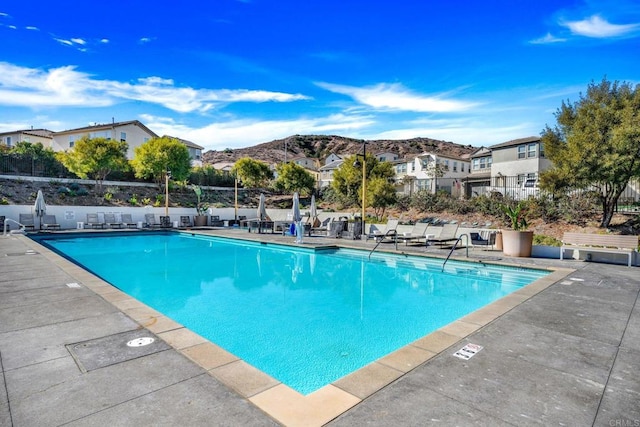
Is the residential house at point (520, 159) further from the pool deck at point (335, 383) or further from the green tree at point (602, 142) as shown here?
the pool deck at point (335, 383)

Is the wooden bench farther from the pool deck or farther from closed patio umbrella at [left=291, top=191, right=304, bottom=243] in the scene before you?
closed patio umbrella at [left=291, top=191, right=304, bottom=243]

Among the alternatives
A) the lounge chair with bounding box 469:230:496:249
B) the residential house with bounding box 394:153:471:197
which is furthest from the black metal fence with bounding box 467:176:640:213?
the residential house with bounding box 394:153:471:197

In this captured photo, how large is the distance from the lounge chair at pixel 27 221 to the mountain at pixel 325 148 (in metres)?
74.2

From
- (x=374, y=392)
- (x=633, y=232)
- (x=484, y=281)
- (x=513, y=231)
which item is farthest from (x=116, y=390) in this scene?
(x=633, y=232)

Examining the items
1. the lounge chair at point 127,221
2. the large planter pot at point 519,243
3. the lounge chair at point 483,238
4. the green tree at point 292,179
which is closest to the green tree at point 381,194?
the lounge chair at point 483,238

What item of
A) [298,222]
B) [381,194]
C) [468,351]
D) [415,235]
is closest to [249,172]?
[381,194]

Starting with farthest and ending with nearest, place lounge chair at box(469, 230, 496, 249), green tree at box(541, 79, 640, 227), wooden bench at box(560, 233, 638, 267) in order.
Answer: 1. lounge chair at box(469, 230, 496, 249)
2. green tree at box(541, 79, 640, 227)
3. wooden bench at box(560, 233, 638, 267)

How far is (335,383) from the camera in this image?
2.73 meters

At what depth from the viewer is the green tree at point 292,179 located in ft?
121

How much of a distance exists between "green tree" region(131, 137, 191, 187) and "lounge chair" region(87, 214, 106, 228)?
26.1 ft

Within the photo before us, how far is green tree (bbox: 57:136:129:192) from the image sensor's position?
24.3 metres

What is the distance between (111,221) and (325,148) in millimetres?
86542

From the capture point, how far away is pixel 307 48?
1728 cm

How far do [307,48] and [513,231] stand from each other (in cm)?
1277
